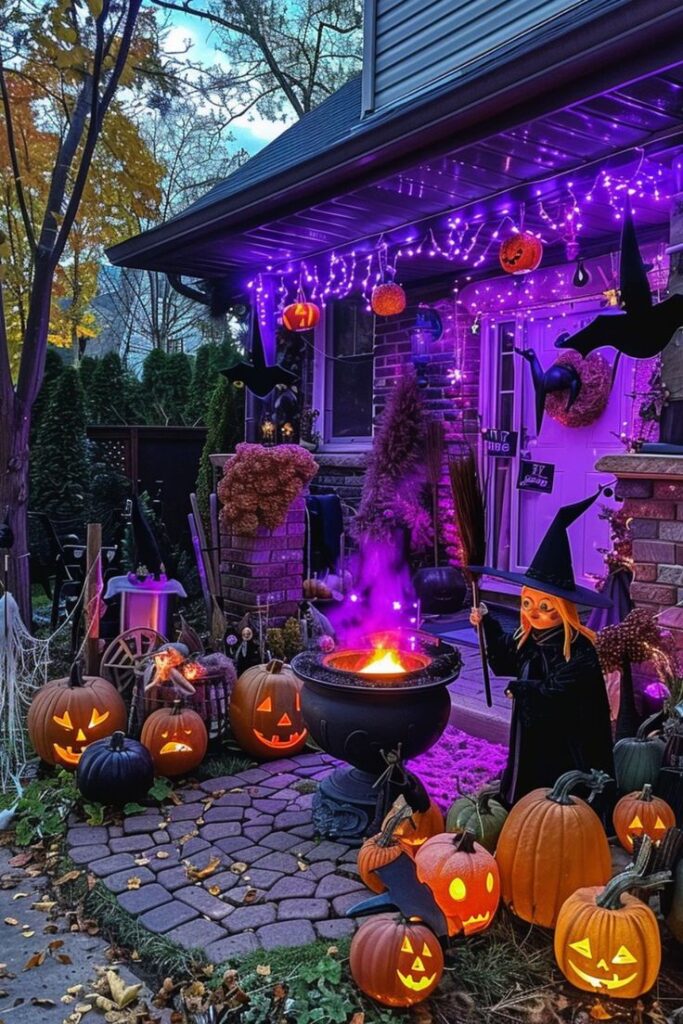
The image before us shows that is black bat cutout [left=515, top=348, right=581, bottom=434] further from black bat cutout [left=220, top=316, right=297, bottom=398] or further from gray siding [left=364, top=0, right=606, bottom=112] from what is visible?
gray siding [left=364, top=0, right=606, bottom=112]

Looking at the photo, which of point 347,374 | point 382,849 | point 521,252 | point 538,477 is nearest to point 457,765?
point 382,849

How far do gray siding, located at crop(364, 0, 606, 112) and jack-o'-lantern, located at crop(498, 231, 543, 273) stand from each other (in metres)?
1.31

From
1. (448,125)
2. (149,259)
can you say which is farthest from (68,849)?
(149,259)

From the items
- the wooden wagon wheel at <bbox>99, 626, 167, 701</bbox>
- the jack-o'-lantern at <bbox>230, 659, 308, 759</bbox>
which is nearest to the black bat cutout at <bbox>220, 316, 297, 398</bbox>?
the wooden wagon wheel at <bbox>99, 626, 167, 701</bbox>

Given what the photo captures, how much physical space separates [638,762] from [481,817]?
74cm

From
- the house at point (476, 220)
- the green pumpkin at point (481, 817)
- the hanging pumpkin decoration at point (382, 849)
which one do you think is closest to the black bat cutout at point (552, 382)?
the house at point (476, 220)

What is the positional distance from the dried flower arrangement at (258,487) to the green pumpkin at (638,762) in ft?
9.98

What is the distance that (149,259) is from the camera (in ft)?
23.1

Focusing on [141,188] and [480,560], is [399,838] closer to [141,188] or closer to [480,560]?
[480,560]

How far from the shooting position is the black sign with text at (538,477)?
Answer: 612 cm

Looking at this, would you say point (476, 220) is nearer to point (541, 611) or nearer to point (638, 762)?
point (541, 611)

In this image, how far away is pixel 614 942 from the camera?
2.29 m

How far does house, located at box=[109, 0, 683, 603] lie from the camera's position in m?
3.86

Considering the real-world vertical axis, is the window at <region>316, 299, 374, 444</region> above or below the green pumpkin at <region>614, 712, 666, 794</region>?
above
